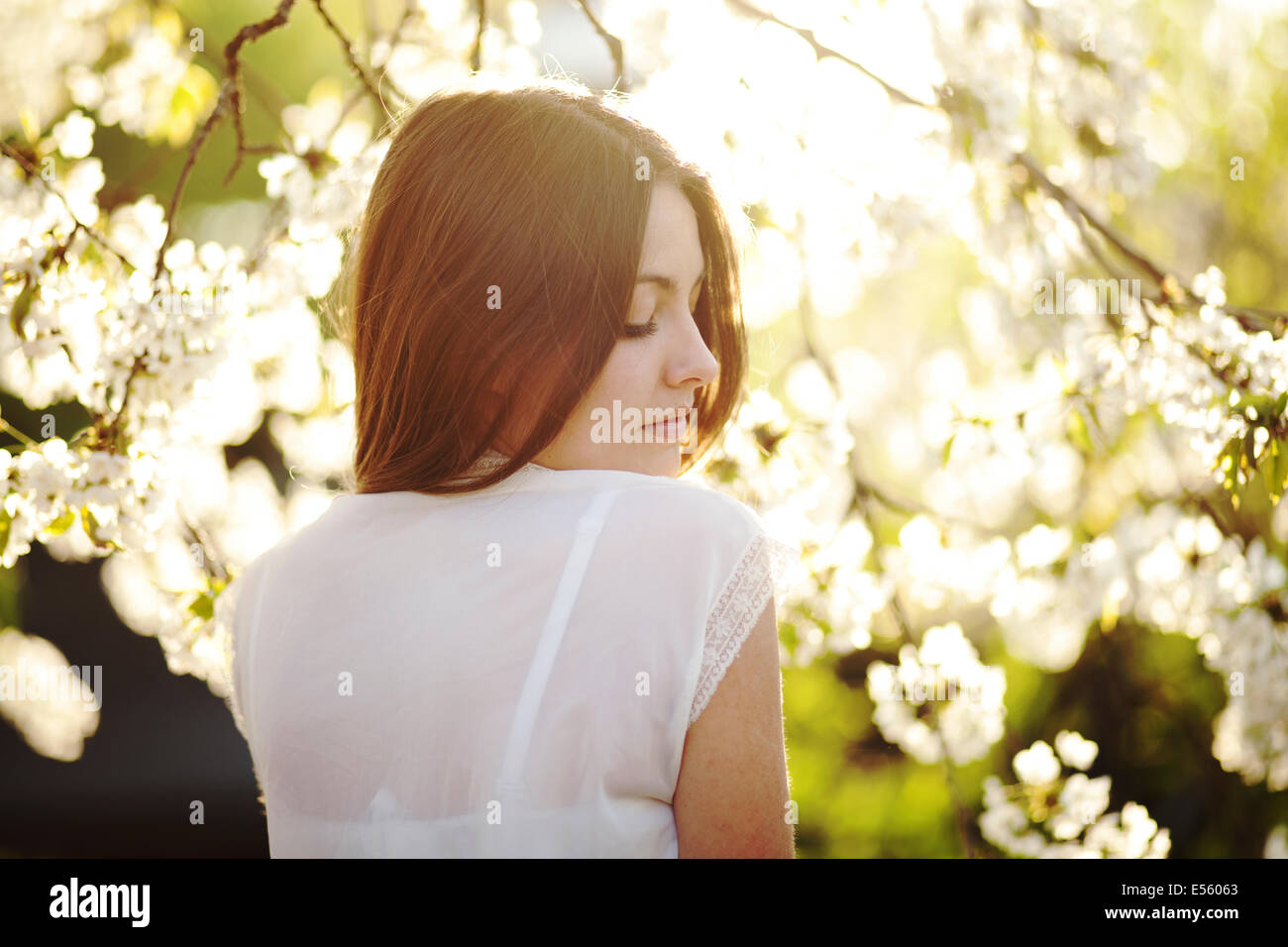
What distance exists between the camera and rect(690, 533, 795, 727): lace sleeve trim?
2.64 feet

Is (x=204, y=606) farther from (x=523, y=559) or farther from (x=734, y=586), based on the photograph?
(x=734, y=586)

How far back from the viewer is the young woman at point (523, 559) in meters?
0.79

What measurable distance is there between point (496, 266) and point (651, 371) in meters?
0.17

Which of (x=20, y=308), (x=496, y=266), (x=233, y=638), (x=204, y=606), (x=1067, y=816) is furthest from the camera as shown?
(x=1067, y=816)

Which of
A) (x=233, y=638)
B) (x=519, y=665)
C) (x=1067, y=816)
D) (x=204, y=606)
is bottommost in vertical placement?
(x=1067, y=816)

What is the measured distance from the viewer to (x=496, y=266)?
3.00 ft

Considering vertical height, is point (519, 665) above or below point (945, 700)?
above

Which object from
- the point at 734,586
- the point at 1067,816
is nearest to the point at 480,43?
the point at 734,586

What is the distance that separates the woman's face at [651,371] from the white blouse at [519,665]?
7 centimetres

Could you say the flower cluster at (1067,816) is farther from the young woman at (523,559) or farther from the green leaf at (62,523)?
the green leaf at (62,523)

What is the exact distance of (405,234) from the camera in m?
0.98

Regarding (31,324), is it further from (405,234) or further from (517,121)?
(517,121)

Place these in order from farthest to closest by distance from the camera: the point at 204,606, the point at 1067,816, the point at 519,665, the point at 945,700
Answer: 1. the point at 945,700
2. the point at 1067,816
3. the point at 204,606
4. the point at 519,665
